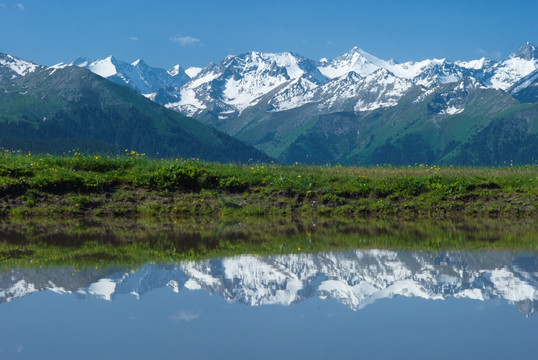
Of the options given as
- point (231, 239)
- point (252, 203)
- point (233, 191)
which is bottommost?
point (231, 239)

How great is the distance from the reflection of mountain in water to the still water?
0.09ft

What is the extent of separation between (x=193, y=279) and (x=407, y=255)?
6844mm

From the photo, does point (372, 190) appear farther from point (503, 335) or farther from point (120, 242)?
point (503, 335)

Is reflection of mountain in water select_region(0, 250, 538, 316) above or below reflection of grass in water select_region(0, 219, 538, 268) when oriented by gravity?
above

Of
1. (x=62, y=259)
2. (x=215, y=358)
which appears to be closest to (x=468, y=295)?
(x=215, y=358)

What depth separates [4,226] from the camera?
26344mm

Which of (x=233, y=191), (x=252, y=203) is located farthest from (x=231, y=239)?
(x=233, y=191)

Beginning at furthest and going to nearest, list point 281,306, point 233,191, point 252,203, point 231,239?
point 233,191
point 252,203
point 231,239
point 281,306

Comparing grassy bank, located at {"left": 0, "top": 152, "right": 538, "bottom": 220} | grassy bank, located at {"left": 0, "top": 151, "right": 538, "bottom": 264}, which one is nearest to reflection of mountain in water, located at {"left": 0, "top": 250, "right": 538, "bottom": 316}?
grassy bank, located at {"left": 0, "top": 151, "right": 538, "bottom": 264}

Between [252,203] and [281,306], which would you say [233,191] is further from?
[281,306]

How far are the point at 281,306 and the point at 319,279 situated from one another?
2728 millimetres

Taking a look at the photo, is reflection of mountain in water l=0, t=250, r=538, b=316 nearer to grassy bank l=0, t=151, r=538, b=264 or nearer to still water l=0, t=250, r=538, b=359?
still water l=0, t=250, r=538, b=359

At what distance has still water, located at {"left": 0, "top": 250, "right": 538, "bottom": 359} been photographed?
1035 centimetres

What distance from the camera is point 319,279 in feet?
51.2
